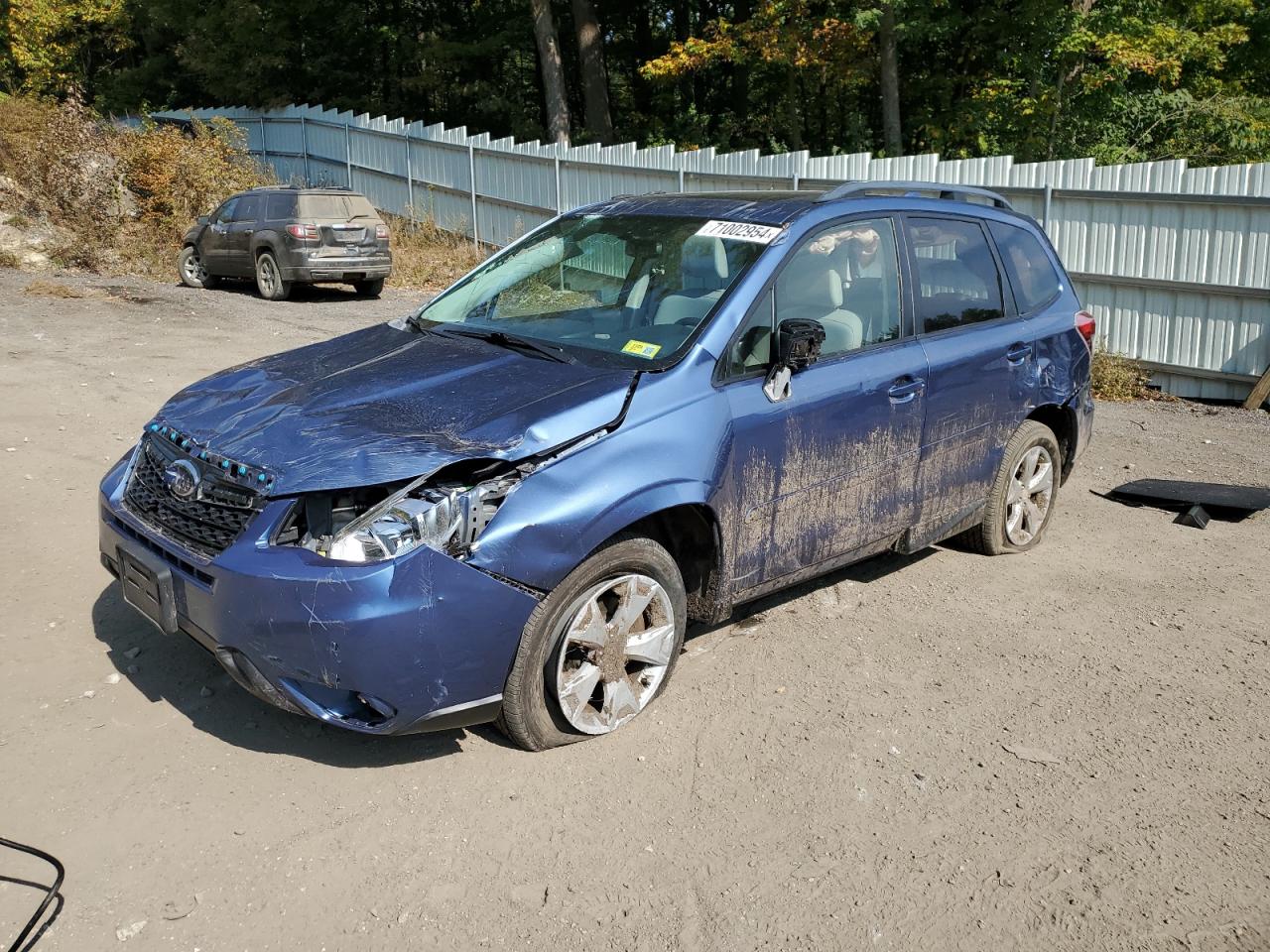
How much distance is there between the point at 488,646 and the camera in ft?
12.0

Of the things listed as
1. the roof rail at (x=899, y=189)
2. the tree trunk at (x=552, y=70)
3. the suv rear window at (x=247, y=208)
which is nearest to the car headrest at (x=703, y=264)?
the roof rail at (x=899, y=189)

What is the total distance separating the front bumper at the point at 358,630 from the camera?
136 inches

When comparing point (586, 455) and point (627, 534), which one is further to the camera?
point (627, 534)

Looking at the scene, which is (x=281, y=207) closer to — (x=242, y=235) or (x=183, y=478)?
(x=242, y=235)

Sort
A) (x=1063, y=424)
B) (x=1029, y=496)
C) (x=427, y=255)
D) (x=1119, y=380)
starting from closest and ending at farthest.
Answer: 1. (x=1029, y=496)
2. (x=1063, y=424)
3. (x=1119, y=380)
4. (x=427, y=255)

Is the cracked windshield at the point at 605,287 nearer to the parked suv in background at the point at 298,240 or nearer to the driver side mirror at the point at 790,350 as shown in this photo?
the driver side mirror at the point at 790,350

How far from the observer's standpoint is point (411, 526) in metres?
3.57

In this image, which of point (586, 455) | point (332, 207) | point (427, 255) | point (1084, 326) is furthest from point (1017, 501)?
point (427, 255)

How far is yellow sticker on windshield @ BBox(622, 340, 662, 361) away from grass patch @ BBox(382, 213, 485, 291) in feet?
46.0

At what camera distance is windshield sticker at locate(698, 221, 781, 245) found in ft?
15.4

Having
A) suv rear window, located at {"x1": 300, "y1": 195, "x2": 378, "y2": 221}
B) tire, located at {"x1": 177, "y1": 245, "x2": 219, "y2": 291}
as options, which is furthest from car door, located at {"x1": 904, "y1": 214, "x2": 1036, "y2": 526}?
tire, located at {"x1": 177, "y1": 245, "x2": 219, "y2": 291}

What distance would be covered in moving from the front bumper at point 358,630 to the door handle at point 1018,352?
302cm

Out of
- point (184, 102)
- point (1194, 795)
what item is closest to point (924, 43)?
point (1194, 795)

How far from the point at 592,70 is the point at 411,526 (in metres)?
25.8
